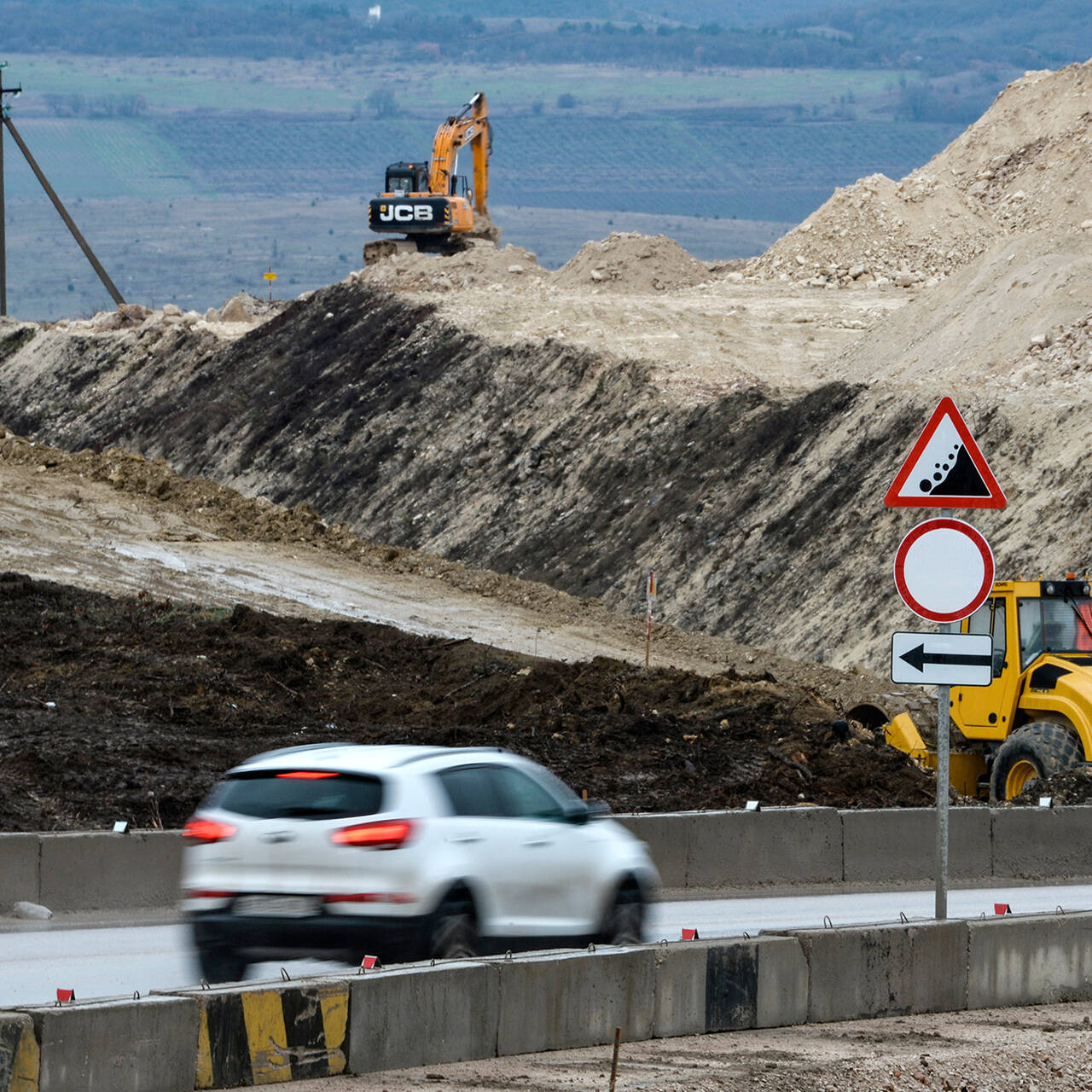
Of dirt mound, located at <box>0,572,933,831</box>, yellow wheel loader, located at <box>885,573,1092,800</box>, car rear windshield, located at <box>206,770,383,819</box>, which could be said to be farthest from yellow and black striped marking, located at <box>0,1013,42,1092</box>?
yellow wheel loader, located at <box>885,573,1092,800</box>

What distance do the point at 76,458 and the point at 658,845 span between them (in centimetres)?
3247

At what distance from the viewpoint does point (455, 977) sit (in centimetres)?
838

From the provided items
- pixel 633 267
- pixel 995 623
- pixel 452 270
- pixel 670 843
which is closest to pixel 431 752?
pixel 670 843

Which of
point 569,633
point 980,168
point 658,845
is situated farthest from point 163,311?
point 658,845

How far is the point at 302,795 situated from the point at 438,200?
53483mm

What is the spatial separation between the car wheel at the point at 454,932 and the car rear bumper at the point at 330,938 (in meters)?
0.09

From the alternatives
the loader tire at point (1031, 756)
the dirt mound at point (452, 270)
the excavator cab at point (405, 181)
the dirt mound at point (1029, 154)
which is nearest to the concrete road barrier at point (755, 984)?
the loader tire at point (1031, 756)

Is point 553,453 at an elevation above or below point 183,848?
above

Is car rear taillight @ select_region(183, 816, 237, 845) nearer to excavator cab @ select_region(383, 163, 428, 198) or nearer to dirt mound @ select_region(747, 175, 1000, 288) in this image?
dirt mound @ select_region(747, 175, 1000, 288)

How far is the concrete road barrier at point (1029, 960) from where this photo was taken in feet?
35.0

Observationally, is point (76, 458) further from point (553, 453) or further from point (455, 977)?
point (455, 977)

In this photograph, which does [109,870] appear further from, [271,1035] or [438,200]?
[438,200]

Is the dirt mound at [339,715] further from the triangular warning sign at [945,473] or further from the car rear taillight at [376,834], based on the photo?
the triangular warning sign at [945,473]

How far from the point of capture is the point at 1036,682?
1817 centimetres
